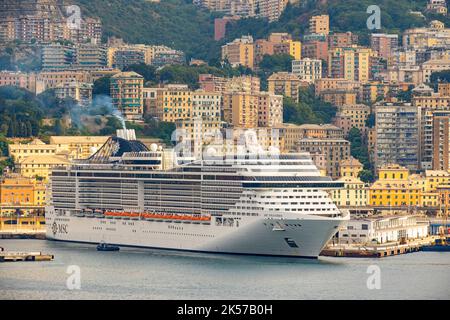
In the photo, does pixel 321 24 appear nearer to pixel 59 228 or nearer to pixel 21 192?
pixel 21 192

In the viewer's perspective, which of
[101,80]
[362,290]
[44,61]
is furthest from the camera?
[44,61]

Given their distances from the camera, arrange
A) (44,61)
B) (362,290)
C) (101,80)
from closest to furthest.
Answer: (362,290) → (101,80) → (44,61)

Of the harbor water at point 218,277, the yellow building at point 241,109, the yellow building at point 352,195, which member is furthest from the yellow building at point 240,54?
the harbor water at point 218,277

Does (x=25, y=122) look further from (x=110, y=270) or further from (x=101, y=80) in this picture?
(x=110, y=270)

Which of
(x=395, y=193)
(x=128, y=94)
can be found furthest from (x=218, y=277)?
(x=128, y=94)

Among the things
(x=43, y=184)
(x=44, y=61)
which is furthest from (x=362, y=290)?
(x=44, y=61)

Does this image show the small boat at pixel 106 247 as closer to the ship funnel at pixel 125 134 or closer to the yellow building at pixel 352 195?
the ship funnel at pixel 125 134

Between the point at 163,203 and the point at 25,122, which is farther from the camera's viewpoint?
the point at 25,122

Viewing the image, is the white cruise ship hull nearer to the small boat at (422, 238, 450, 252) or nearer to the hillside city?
the hillside city
